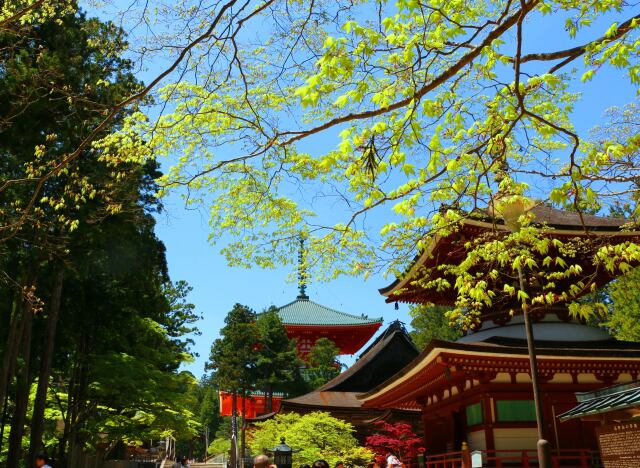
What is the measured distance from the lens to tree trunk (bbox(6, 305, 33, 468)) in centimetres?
1400

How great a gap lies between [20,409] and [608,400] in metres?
13.6

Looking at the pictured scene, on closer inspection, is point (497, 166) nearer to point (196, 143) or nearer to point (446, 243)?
point (196, 143)

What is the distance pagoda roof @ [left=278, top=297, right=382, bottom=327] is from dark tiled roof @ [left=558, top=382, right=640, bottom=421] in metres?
34.9

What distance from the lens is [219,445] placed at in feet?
184

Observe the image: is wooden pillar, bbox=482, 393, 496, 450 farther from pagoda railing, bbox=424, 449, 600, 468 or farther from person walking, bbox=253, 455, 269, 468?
person walking, bbox=253, 455, 269, 468

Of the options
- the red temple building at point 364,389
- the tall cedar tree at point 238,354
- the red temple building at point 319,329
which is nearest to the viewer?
the red temple building at point 364,389

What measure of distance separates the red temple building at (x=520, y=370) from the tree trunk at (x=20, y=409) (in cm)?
989

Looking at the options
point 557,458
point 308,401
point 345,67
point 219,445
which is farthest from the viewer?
point 219,445

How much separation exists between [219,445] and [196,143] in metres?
54.7

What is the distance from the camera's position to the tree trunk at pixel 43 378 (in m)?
14.8

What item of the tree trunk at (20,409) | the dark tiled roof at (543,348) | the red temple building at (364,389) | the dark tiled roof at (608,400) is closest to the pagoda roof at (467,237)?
the dark tiled roof at (543,348)

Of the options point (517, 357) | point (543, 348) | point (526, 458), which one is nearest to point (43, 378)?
point (517, 357)

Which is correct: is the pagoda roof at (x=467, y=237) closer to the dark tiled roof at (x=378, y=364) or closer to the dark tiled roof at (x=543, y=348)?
the dark tiled roof at (x=543, y=348)

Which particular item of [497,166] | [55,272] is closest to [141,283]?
[55,272]
